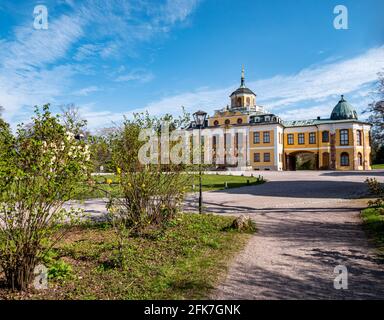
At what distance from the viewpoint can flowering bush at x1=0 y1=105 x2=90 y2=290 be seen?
12.6 ft

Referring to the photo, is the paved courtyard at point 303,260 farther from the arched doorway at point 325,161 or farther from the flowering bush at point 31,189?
the arched doorway at point 325,161

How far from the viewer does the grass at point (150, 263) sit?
403 cm

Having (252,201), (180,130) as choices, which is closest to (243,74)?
(252,201)

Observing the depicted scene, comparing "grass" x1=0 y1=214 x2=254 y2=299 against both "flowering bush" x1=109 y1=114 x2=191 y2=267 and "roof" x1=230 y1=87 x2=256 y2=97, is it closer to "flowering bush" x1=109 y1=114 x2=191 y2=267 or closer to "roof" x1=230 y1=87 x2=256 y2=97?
"flowering bush" x1=109 y1=114 x2=191 y2=267

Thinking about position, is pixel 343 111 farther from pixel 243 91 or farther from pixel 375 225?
pixel 375 225

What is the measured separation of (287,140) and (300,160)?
4283 millimetres

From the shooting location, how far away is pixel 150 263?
5090mm

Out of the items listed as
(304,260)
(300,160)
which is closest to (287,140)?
(300,160)

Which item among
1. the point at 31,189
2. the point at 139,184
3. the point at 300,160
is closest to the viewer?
the point at 31,189

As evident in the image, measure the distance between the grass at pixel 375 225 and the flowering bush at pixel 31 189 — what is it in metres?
5.78

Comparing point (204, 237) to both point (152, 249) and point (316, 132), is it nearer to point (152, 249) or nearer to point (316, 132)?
point (152, 249)

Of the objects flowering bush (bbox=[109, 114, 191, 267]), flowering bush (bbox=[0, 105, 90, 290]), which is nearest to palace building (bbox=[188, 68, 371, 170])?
flowering bush (bbox=[109, 114, 191, 267])
